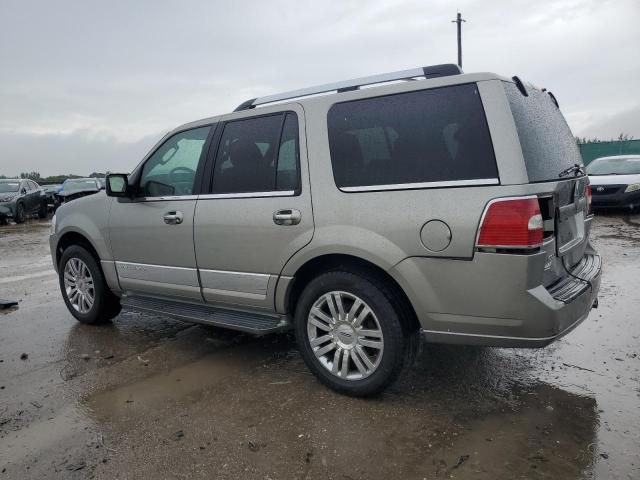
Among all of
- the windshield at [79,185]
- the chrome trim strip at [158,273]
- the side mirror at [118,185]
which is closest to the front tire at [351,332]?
the chrome trim strip at [158,273]

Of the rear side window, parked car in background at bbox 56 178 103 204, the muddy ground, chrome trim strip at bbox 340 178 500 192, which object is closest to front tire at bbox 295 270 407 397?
the muddy ground

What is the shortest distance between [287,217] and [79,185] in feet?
67.3

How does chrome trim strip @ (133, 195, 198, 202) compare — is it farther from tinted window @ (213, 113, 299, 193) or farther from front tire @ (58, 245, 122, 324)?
front tire @ (58, 245, 122, 324)

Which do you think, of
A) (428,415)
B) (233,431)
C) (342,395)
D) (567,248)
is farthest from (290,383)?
(567,248)

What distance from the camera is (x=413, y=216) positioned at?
9.80 ft

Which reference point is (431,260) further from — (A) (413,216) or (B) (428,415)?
(B) (428,415)

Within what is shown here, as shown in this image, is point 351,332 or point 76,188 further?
point 76,188

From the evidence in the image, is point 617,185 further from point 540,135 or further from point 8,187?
point 8,187

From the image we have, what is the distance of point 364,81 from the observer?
345 centimetres

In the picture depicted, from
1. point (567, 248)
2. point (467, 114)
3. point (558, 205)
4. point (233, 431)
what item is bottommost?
point (233, 431)

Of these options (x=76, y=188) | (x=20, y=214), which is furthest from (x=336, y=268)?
(x=76, y=188)

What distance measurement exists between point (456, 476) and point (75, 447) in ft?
6.79

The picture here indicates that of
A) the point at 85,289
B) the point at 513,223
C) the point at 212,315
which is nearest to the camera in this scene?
the point at 513,223

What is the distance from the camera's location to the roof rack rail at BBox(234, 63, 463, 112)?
3.17m
